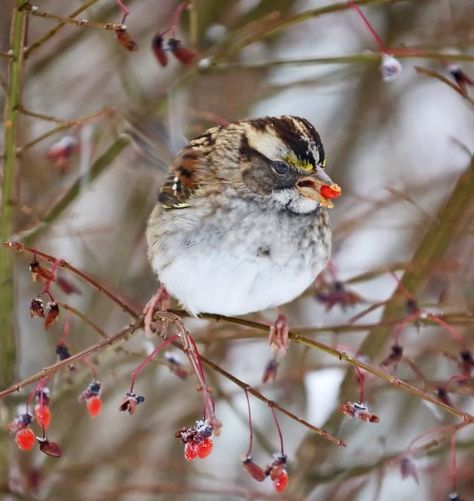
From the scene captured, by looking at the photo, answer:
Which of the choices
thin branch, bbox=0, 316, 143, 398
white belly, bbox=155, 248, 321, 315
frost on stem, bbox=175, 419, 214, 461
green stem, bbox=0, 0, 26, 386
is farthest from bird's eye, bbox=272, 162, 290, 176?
frost on stem, bbox=175, 419, 214, 461

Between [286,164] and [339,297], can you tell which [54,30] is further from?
[339,297]

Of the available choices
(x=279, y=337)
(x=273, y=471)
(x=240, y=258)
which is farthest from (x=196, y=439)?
(x=240, y=258)

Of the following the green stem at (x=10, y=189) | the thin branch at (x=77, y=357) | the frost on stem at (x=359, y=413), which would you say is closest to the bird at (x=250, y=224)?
the thin branch at (x=77, y=357)

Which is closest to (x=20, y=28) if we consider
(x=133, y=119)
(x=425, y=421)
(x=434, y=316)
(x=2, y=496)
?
(x=133, y=119)

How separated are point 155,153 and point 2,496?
1243 mm

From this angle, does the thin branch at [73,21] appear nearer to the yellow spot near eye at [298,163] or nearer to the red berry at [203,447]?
the yellow spot near eye at [298,163]

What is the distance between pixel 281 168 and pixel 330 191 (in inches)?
7.7

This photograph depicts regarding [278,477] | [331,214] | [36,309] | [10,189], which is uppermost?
[331,214]

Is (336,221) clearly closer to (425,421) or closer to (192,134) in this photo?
(192,134)

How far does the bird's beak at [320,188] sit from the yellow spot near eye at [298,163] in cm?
2

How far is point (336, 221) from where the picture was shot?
3.86 metres

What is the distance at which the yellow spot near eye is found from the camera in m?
2.38

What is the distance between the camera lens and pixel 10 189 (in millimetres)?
2232

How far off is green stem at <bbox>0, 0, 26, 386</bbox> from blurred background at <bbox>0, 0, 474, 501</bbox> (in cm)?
7
